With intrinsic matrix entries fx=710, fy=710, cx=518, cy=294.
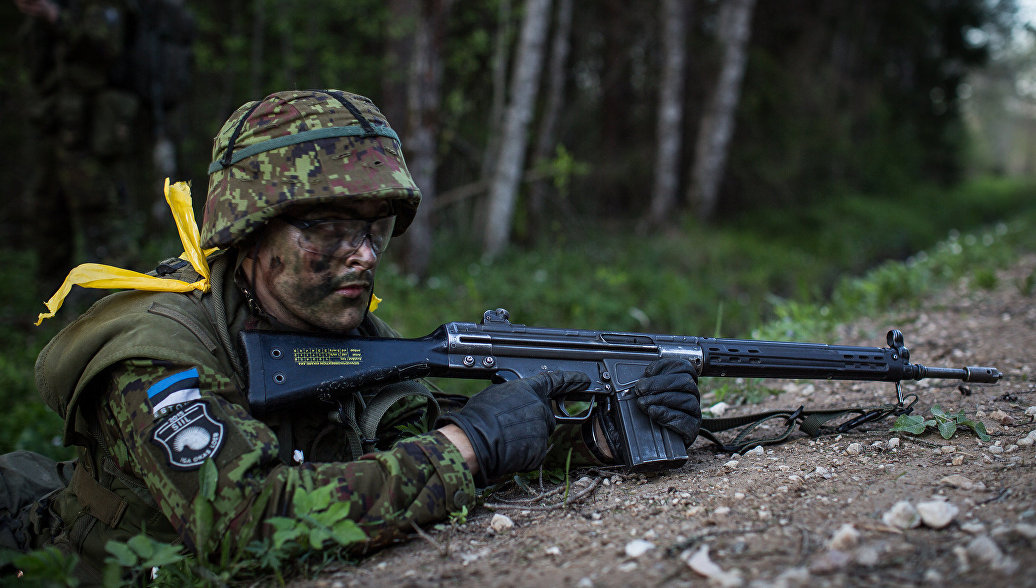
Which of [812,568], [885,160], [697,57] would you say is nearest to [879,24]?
[885,160]

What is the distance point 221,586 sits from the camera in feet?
6.86

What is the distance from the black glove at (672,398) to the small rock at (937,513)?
0.95 meters

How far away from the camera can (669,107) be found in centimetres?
1248

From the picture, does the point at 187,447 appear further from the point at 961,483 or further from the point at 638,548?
the point at 961,483

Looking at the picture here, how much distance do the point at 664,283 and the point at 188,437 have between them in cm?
731

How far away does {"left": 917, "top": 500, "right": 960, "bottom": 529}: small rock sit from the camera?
208 centimetres

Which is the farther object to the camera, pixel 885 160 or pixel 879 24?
pixel 879 24

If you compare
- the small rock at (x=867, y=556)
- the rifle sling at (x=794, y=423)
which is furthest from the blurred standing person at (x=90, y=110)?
the small rock at (x=867, y=556)

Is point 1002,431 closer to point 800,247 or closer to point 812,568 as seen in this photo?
point 812,568

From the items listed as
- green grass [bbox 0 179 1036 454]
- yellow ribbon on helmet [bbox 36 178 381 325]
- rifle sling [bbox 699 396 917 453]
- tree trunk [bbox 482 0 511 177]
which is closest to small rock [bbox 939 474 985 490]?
rifle sling [bbox 699 396 917 453]

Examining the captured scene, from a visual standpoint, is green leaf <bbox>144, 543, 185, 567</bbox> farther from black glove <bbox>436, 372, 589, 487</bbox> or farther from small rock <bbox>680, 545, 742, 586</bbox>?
small rock <bbox>680, 545, 742, 586</bbox>

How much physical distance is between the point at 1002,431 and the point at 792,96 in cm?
1392

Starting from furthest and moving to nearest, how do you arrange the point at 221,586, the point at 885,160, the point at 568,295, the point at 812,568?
1. the point at 885,160
2. the point at 568,295
3. the point at 221,586
4. the point at 812,568

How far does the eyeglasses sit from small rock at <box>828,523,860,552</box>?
1832 mm
